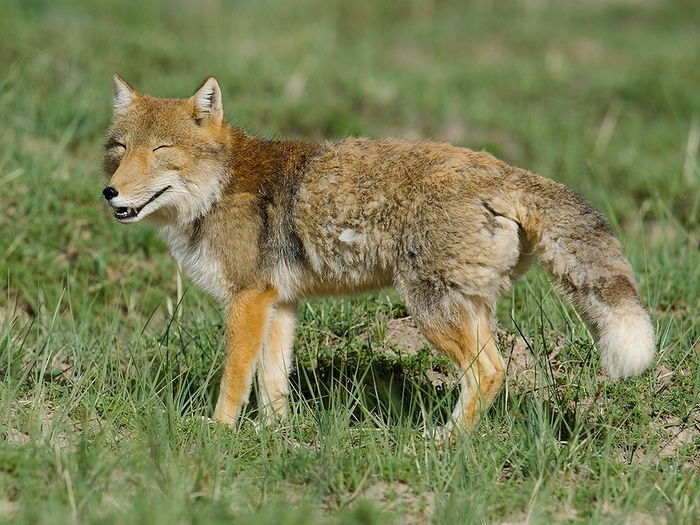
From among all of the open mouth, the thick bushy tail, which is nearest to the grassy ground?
the thick bushy tail

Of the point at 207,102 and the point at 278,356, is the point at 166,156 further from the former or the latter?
the point at 278,356

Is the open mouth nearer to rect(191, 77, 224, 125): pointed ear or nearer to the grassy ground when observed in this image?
rect(191, 77, 224, 125): pointed ear

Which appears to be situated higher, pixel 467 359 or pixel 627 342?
pixel 627 342

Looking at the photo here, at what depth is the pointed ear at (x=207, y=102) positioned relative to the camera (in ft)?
18.1

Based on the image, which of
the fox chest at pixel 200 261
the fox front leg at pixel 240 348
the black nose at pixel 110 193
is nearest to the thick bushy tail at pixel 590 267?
the fox front leg at pixel 240 348

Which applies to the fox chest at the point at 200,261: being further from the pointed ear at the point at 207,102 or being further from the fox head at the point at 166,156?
the pointed ear at the point at 207,102

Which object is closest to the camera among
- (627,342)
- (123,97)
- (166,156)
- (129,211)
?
(627,342)

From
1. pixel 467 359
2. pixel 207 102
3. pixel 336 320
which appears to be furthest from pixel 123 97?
pixel 467 359

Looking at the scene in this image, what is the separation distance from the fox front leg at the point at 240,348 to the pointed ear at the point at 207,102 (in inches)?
44.0

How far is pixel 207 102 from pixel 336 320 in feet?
5.58

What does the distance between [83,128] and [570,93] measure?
659 centimetres

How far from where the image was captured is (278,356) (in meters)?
5.61

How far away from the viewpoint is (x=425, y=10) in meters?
16.3

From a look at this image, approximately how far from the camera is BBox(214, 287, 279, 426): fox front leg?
525 cm
